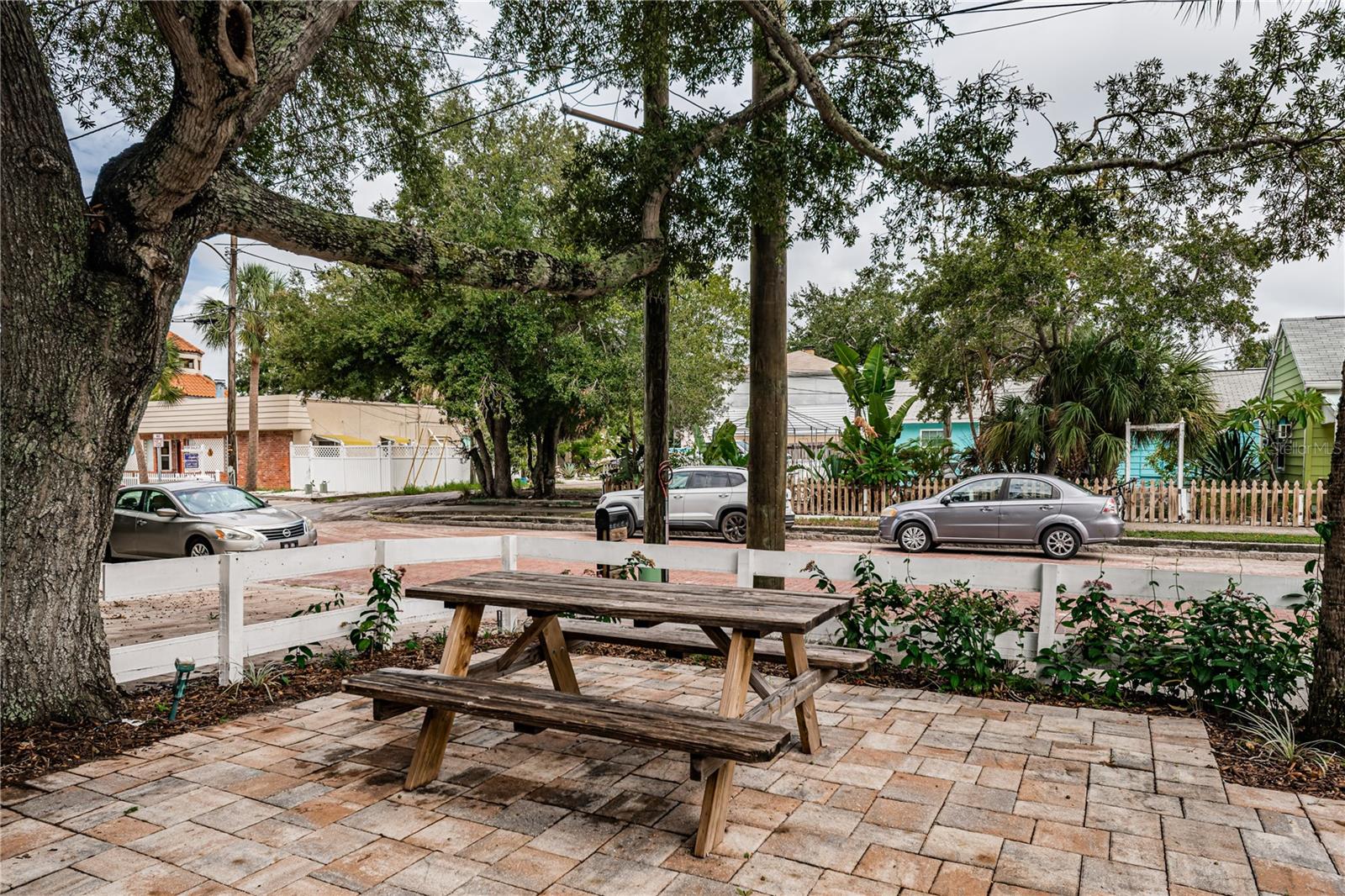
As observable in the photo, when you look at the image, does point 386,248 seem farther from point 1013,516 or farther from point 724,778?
point 1013,516

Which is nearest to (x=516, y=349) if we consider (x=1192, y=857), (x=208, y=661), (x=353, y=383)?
(x=353, y=383)

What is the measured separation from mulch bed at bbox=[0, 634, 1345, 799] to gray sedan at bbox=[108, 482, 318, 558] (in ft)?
25.3

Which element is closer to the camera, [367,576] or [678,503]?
[367,576]

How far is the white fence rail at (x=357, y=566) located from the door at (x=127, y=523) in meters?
9.36

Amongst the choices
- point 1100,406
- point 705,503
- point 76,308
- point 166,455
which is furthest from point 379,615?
point 166,455

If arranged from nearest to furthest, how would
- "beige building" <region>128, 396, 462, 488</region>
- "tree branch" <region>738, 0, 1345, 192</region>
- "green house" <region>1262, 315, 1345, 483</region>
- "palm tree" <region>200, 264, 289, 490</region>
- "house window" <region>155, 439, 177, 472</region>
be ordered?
"tree branch" <region>738, 0, 1345, 192</region>
"green house" <region>1262, 315, 1345, 483</region>
"palm tree" <region>200, 264, 289, 490</region>
"beige building" <region>128, 396, 462, 488</region>
"house window" <region>155, 439, 177, 472</region>

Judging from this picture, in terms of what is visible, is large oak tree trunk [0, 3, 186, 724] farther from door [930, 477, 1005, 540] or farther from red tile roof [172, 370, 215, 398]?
red tile roof [172, 370, 215, 398]

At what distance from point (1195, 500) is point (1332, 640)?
15.9 meters

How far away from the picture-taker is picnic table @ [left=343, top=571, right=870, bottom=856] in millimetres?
3205

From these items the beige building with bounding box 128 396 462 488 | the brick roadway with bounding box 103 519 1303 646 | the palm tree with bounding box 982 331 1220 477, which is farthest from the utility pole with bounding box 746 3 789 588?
the beige building with bounding box 128 396 462 488

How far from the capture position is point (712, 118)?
267 inches

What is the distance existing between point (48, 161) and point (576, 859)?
172 inches

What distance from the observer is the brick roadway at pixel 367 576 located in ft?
27.1

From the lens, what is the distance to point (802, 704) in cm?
419
